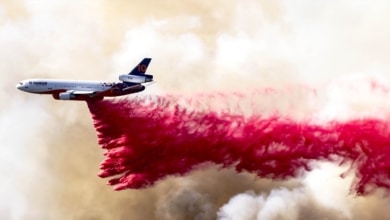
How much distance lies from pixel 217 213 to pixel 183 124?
39.9ft

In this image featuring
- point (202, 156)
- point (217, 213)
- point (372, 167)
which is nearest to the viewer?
point (372, 167)

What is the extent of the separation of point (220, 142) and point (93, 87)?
471 inches

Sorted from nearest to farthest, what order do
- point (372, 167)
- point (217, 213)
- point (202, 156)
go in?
point (372, 167) < point (202, 156) < point (217, 213)

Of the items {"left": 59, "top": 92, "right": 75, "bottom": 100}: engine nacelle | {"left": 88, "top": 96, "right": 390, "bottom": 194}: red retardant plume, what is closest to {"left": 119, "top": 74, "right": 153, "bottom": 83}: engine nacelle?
{"left": 88, "top": 96, "right": 390, "bottom": 194}: red retardant plume

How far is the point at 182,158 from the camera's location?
261 feet

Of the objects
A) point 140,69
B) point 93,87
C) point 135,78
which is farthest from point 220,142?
point 93,87

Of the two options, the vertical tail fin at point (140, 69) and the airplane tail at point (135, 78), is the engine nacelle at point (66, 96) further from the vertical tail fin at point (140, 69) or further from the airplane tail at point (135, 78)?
the vertical tail fin at point (140, 69)

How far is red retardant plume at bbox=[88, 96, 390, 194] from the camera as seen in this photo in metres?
74.4

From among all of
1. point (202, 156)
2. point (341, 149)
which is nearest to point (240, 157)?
point (202, 156)

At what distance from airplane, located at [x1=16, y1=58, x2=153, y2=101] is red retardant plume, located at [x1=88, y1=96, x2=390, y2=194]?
47.3 inches

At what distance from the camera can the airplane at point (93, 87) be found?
262ft

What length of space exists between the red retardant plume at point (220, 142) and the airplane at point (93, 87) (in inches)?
47.3

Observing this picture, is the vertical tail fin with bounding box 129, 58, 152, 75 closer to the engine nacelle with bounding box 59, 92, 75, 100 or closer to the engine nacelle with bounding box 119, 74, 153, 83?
the engine nacelle with bounding box 119, 74, 153, 83

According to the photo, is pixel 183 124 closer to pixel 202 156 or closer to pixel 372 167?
pixel 202 156
